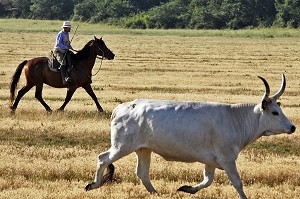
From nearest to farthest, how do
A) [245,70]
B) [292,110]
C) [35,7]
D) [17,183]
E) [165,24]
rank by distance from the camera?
[17,183] < [292,110] < [245,70] < [165,24] < [35,7]

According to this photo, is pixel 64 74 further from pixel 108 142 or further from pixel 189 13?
pixel 189 13

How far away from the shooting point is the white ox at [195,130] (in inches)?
418

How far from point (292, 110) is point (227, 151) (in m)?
10.4

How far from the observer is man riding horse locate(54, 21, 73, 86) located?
19750mm

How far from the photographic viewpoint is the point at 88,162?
13078mm

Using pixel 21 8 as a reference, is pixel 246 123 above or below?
above

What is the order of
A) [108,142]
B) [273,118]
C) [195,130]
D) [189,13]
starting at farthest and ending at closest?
[189,13], [108,142], [273,118], [195,130]

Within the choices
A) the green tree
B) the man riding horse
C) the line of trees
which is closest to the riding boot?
the man riding horse

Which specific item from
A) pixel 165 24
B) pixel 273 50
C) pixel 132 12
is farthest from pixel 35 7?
pixel 273 50

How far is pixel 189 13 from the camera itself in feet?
308

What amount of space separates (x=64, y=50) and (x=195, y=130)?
9813 millimetres

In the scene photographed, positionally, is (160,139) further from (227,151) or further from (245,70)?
(245,70)

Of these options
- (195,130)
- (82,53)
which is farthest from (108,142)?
(195,130)

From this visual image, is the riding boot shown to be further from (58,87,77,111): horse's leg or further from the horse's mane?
the horse's mane
